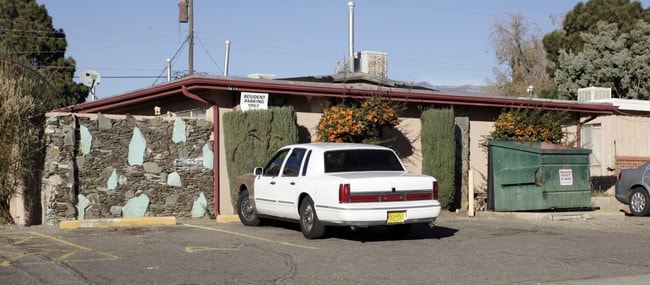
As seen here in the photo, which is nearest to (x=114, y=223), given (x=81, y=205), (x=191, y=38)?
(x=81, y=205)

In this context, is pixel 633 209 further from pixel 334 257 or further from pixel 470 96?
pixel 334 257

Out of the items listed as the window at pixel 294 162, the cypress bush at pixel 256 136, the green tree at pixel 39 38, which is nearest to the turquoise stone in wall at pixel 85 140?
the cypress bush at pixel 256 136

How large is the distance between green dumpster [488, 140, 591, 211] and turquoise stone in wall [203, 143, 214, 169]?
6.26 metres

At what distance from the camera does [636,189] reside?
20.2m

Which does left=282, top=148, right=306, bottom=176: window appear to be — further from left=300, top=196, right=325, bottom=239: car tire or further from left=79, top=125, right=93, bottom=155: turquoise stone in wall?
left=79, top=125, right=93, bottom=155: turquoise stone in wall

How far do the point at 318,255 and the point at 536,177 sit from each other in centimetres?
853

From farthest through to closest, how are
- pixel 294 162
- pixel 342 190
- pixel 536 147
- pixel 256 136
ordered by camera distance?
pixel 536 147 < pixel 256 136 < pixel 294 162 < pixel 342 190

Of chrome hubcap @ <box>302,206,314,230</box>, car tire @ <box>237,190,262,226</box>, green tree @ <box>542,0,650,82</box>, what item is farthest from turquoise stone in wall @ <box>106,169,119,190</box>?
green tree @ <box>542,0,650,82</box>

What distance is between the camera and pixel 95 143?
57.9 ft

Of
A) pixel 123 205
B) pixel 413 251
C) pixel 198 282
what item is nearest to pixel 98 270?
pixel 198 282

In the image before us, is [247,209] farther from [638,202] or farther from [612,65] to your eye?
[612,65]

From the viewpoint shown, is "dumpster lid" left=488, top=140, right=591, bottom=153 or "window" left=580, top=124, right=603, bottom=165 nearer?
"dumpster lid" left=488, top=140, right=591, bottom=153

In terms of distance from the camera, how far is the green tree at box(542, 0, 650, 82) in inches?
1842

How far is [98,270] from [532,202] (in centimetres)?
1129
